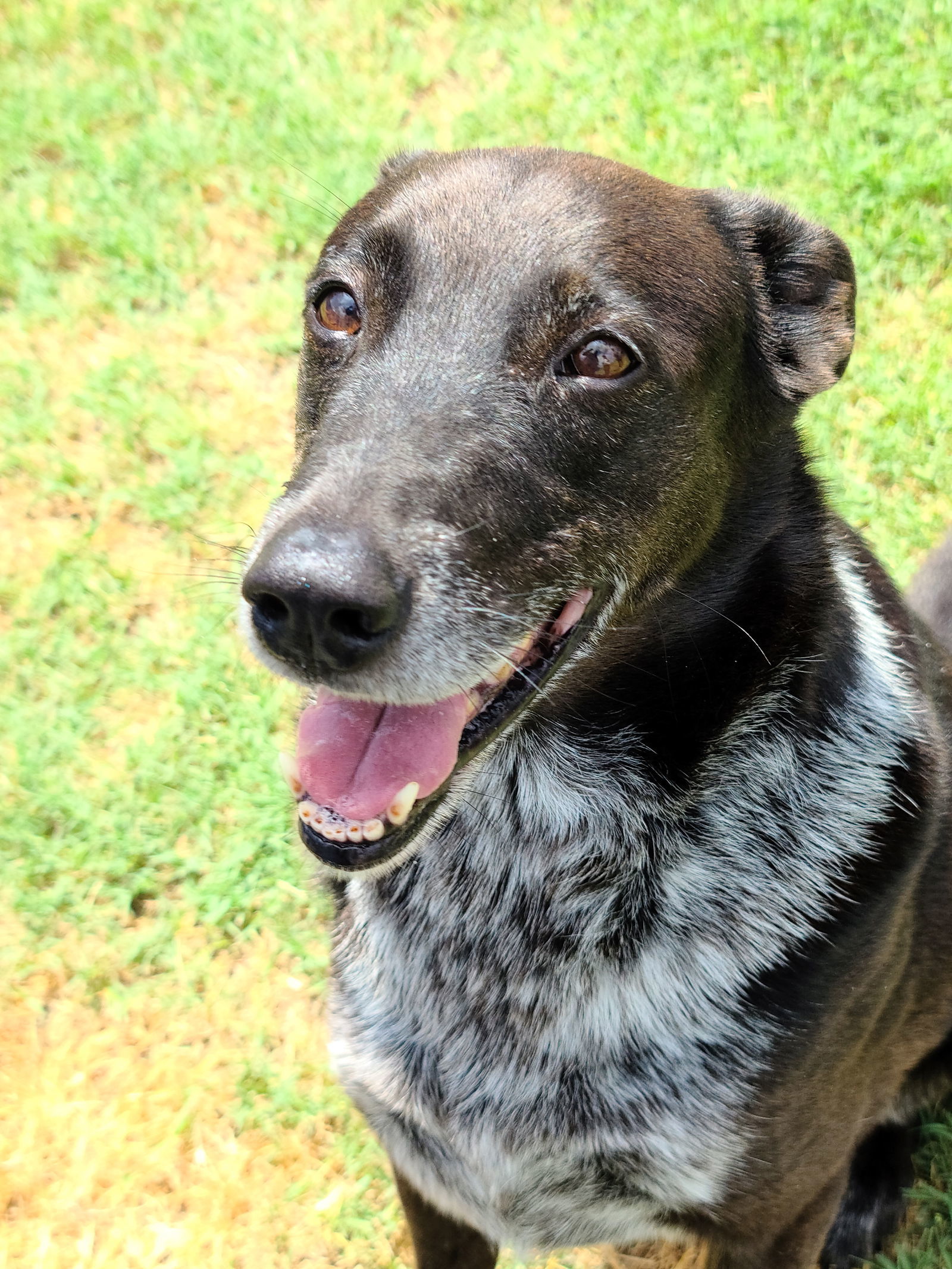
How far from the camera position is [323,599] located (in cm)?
186

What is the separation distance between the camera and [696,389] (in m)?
2.31

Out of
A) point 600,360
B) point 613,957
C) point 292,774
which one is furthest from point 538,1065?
point 600,360

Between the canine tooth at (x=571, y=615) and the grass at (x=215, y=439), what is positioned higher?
the canine tooth at (x=571, y=615)

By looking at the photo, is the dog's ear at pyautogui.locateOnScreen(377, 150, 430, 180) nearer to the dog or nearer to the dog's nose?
the dog

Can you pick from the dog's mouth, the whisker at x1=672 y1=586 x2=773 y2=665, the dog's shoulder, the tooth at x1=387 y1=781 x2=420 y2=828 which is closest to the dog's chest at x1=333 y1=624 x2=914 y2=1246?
the dog's shoulder

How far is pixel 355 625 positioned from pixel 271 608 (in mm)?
148

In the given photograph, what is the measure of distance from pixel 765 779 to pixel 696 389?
84cm

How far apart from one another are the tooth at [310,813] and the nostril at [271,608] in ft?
1.30

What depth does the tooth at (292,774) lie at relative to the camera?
87.4 inches

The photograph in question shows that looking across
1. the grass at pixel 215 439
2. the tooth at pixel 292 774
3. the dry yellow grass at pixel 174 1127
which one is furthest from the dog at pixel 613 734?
the dry yellow grass at pixel 174 1127

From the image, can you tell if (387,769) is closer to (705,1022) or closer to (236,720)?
(705,1022)

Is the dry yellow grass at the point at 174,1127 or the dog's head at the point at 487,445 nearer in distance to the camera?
the dog's head at the point at 487,445

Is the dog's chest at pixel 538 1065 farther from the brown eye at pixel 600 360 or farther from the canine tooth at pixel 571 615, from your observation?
the brown eye at pixel 600 360

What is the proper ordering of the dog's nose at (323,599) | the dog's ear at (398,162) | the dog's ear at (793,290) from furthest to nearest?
the dog's ear at (398,162), the dog's ear at (793,290), the dog's nose at (323,599)
